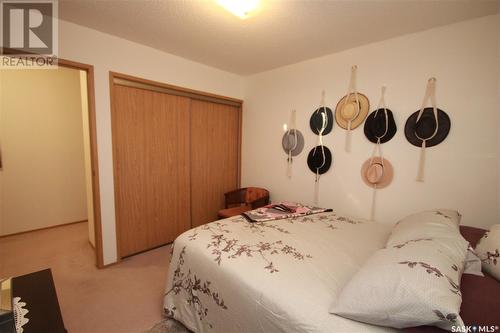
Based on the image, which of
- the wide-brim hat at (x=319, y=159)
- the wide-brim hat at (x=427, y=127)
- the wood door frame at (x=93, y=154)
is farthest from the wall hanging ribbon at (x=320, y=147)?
the wood door frame at (x=93, y=154)

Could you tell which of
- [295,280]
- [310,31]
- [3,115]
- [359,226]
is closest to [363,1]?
[310,31]

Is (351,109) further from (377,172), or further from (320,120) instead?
(377,172)

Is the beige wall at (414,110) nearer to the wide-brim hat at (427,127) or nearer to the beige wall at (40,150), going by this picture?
the wide-brim hat at (427,127)

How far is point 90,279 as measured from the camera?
2250 mm

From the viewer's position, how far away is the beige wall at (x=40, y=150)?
10.1 feet

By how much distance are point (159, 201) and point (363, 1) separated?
281cm

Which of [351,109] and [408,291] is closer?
[408,291]

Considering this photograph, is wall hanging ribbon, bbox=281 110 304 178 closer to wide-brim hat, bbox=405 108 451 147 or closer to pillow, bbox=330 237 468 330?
wide-brim hat, bbox=405 108 451 147

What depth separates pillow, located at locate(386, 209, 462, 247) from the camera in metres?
1.31

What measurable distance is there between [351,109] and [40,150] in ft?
13.8

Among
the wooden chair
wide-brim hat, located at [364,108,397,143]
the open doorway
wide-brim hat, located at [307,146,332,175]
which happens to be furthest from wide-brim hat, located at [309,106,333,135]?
the open doorway

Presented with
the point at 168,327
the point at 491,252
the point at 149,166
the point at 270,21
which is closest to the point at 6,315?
the point at 168,327

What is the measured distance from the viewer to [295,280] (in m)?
1.14

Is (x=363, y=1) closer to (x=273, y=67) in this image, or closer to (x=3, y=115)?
(x=273, y=67)
